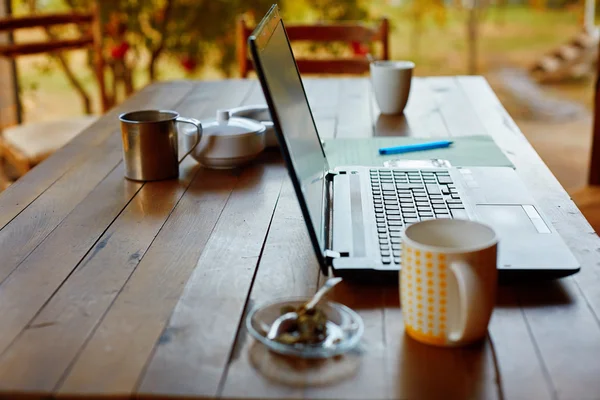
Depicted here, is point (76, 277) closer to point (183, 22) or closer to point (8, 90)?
point (8, 90)

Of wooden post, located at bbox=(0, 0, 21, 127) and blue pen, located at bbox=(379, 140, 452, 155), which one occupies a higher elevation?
blue pen, located at bbox=(379, 140, 452, 155)

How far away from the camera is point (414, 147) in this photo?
1455 mm

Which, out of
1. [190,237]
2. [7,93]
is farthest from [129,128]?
[7,93]

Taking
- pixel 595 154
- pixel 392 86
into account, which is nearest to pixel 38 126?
pixel 392 86

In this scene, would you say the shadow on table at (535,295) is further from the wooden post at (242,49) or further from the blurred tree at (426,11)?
the blurred tree at (426,11)

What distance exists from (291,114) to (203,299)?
0.27 m

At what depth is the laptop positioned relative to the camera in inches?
34.5

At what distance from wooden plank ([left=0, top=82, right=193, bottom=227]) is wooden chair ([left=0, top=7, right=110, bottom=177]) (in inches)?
20.5

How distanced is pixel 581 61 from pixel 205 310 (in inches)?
200

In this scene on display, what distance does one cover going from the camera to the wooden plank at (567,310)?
27.5 inches

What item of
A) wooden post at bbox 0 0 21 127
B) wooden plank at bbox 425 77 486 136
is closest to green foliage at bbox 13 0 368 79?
wooden post at bbox 0 0 21 127

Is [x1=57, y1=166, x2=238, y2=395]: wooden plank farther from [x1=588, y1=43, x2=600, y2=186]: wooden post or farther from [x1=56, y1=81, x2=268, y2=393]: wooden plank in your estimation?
[x1=588, y1=43, x2=600, y2=186]: wooden post

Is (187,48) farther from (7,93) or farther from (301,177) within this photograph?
(301,177)

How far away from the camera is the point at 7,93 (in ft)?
10.8
